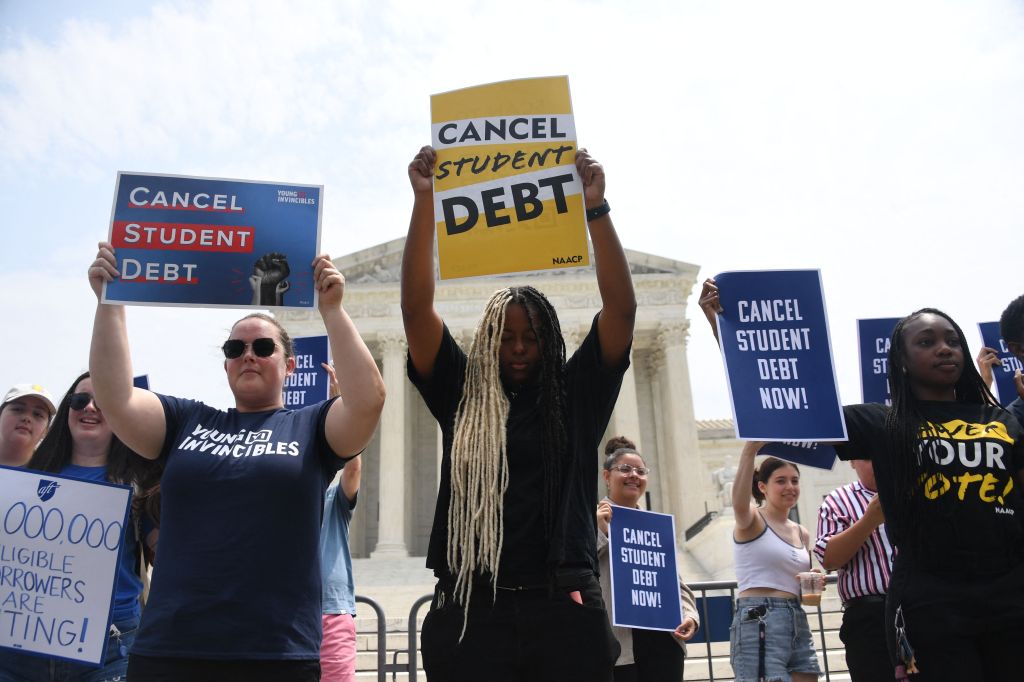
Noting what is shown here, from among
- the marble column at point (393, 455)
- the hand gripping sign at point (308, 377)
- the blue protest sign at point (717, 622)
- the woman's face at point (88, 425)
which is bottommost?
the blue protest sign at point (717, 622)

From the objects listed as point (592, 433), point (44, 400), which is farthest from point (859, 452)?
point (44, 400)

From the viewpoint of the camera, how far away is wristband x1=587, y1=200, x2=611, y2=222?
349 centimetres

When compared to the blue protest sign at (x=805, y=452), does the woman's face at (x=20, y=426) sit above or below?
above

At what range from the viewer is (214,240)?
3867 mm

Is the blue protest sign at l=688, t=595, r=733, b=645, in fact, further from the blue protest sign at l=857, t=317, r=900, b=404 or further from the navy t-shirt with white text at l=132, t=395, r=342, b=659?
the navy t-shirt with white text at l=132, t=395, r=342, b=659

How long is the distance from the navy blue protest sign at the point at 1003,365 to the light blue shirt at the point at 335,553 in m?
5.04

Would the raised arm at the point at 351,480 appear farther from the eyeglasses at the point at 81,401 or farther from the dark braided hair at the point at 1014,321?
the dark braided hair at the point at 1014,321

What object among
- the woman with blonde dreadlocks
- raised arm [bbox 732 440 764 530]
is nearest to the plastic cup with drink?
raised arm [bbox 732 440 764 530]

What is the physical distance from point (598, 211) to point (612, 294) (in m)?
0.42

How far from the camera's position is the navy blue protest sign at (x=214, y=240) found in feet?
12.2

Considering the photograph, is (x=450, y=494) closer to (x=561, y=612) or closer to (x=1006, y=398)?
(x=561, y=612)

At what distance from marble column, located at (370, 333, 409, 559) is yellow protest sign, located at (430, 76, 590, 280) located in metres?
29.0

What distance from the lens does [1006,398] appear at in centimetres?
636

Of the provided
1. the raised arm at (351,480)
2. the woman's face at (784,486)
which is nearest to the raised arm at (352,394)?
the raised arm at (351,480)
